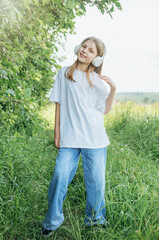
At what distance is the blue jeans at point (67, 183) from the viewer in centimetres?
194

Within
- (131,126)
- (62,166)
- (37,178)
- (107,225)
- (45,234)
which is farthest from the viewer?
(131,126)

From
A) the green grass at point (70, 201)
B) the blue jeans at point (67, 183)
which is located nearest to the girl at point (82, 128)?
the blue jeans at point (67, 183)

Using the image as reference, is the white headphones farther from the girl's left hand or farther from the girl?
the girl's left hand

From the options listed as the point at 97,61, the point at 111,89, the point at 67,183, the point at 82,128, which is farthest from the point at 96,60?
the point at 67,183

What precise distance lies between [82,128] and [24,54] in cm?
94

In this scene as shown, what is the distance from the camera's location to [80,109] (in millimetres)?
2010

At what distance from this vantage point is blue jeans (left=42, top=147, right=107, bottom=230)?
6.35 ft

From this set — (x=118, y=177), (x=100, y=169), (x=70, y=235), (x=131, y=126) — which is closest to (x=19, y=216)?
(x=70, y=235)

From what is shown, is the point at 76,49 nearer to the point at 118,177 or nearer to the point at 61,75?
the point at 61,75

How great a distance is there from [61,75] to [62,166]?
2.50 feet

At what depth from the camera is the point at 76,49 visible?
2098 mm

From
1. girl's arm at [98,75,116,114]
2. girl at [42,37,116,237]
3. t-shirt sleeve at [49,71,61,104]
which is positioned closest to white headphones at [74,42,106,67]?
girl at [42,37,116,237]

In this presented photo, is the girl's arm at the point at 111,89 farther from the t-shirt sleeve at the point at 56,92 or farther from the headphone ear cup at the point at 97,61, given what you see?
the t-shirt sleeve at the point at 56,92

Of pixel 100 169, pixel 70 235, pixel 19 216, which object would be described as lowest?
pixel 70 235
